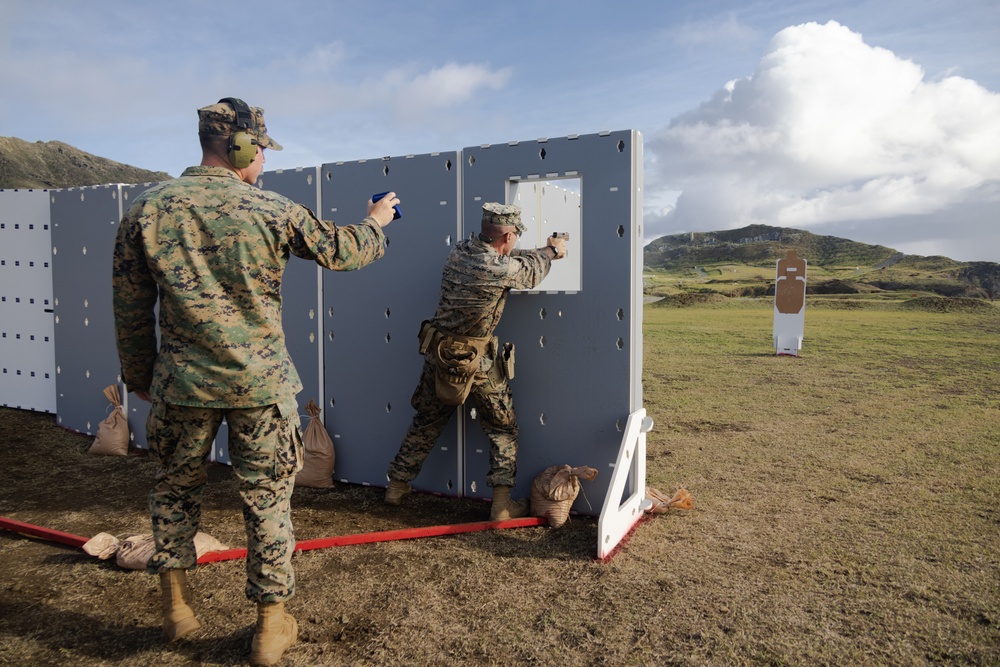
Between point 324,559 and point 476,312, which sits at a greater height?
point 476,312

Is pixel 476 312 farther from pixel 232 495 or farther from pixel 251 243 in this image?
pixel 232 495

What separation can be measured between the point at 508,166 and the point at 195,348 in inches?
106

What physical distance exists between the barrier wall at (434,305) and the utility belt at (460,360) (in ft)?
0.97

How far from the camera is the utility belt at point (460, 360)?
14.5 ft

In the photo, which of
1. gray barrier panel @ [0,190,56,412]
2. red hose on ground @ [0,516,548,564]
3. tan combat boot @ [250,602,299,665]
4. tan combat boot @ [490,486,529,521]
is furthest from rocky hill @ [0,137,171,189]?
tan combat boot @ [250,602,299,665]

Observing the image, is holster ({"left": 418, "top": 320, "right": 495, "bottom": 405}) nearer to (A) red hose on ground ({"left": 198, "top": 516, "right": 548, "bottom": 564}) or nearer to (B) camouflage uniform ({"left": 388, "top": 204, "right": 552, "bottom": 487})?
(B) camouflage uniform ({"left": 388, "top": 204, "right": 552, "bottom": 487})

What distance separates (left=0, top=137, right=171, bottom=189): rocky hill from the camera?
68.8 metres

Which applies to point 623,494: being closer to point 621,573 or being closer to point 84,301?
point 621,573

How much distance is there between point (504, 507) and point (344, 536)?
3.59 feet

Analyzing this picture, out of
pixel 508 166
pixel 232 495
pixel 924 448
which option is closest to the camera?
pixel 508 166

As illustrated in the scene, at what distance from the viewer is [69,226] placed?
7152 mm

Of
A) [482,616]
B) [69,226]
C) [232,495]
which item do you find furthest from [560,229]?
[69,226]

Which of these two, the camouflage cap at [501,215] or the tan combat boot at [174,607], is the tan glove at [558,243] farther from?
the tan combat boot at [174,607]

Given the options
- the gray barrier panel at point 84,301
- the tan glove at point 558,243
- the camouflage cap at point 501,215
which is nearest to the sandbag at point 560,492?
the tan glove at point 558,243
